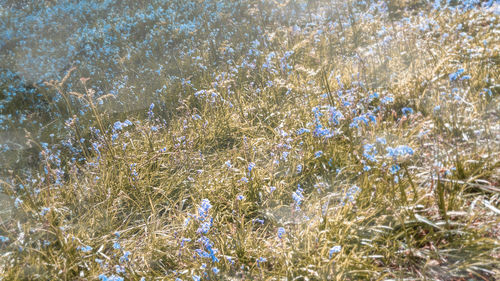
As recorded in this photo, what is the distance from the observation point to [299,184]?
2.77 m

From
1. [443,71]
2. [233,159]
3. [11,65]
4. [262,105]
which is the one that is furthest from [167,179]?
[11,65]

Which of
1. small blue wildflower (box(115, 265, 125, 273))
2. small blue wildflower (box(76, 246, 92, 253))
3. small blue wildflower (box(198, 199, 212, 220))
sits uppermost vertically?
small blue wildflower (box(198, 199, 212, 220))

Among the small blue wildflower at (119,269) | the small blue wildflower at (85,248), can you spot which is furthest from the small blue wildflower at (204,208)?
the small blue wildflower at (85,248)

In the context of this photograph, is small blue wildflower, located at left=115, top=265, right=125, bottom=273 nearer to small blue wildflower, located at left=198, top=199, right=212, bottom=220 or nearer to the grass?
the grass

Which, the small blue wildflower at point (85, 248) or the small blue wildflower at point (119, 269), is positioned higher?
the small blue wildflower at point (119, 269)

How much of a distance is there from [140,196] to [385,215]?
1.97 meters

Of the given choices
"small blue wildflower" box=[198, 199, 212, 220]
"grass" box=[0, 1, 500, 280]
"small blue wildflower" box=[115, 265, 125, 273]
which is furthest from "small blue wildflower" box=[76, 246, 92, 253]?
"small blue wildflower" box=[198, 199, 212, 220]

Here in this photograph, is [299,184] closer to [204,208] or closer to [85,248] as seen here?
[204,208]

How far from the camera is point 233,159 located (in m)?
3.30

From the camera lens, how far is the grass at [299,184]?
2.18 meters

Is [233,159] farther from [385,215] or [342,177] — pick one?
[385,215]

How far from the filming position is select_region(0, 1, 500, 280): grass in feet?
7.16

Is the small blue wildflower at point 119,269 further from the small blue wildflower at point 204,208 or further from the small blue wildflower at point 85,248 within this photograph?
the small blue wildflower at point 204,208

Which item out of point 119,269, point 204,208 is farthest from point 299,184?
point 119,269
